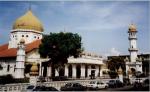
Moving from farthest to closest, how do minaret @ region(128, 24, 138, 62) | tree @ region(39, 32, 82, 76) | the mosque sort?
1. minaret @ region(128, 24, 138, 62)
2. the mosque
3. tree @ region(39, 32, 82, 76)

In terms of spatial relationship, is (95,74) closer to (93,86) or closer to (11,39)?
(11,39)

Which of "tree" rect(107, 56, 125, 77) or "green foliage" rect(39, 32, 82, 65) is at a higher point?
"green foliage" rect(39, 32, 82, 65)

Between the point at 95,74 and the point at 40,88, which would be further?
the point at 95,74

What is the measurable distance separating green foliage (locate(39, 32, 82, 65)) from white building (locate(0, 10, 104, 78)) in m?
5.55

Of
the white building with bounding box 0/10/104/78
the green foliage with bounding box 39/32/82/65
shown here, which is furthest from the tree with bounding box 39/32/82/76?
the white building with bounding box 0/10/104/78

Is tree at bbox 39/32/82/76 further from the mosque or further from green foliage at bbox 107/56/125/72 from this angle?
green foliage at bbox 107/56/125/72

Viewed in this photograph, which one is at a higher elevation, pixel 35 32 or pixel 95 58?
pixel 35 32

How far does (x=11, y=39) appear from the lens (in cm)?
6131

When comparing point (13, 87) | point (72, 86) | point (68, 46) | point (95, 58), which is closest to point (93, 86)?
point (72, 86)

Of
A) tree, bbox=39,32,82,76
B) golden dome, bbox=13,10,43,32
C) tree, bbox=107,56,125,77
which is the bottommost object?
tree, bbox=107,56,125,77

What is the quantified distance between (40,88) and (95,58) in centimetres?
3332

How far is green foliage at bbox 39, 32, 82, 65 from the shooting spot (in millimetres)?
42969

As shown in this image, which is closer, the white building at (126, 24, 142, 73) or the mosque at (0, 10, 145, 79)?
the mosque at (0, 10, 145, 79)

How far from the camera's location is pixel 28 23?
59250mm
